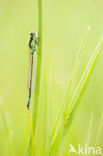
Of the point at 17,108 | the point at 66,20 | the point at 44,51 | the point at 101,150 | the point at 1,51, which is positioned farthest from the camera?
the point at 66,20

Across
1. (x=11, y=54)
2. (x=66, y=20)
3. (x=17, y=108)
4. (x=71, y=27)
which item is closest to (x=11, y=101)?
(x=17, y=108)

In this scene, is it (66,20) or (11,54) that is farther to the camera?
(66,20)

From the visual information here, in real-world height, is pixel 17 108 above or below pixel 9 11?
below

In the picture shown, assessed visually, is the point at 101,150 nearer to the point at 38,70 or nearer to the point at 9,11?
the point at 38,70

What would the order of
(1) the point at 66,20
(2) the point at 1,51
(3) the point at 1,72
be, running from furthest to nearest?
1. (1) the point at 66,20
2. (2) the point at 1,51
3. (3) the point at 1,72

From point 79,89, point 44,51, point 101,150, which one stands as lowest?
point 101,150

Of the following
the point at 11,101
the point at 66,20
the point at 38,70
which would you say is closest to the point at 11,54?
the point at 11,101
